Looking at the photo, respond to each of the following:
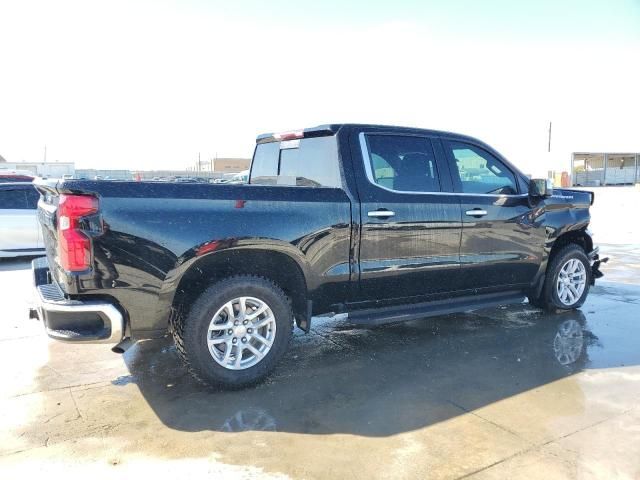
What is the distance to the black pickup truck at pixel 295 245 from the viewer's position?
11.5 ft

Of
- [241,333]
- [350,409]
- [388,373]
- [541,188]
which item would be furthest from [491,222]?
[241,333]

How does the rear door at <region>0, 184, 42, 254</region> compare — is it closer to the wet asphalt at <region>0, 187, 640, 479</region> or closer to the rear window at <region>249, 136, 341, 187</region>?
the wet asphalt at <region>0, 187, 640, 479</region>

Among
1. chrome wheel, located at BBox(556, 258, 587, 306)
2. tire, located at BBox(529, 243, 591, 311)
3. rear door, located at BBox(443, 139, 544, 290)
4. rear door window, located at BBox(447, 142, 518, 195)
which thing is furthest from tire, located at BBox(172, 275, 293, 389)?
chrome wheel, located at BBox(556, 258, 587, 306)

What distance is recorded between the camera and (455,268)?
5.04m

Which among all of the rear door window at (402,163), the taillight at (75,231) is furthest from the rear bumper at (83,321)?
the rear door window at (402,163)

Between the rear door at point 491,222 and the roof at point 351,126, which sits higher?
the roof at point 351,126

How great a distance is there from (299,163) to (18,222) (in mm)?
6719

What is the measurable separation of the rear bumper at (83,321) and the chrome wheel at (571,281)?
4.77 metres

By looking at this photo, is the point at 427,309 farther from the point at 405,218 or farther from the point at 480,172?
the point at 480,172

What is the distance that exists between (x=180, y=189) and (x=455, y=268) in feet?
8.80

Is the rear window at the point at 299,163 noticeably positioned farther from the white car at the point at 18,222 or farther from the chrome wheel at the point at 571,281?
the white car at the point at 18,222

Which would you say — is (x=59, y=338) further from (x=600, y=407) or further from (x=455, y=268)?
(x=600, y=407)

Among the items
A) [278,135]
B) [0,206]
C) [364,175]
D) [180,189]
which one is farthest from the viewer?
[0,206]

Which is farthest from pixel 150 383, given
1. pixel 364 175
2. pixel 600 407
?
pixel 600 407
